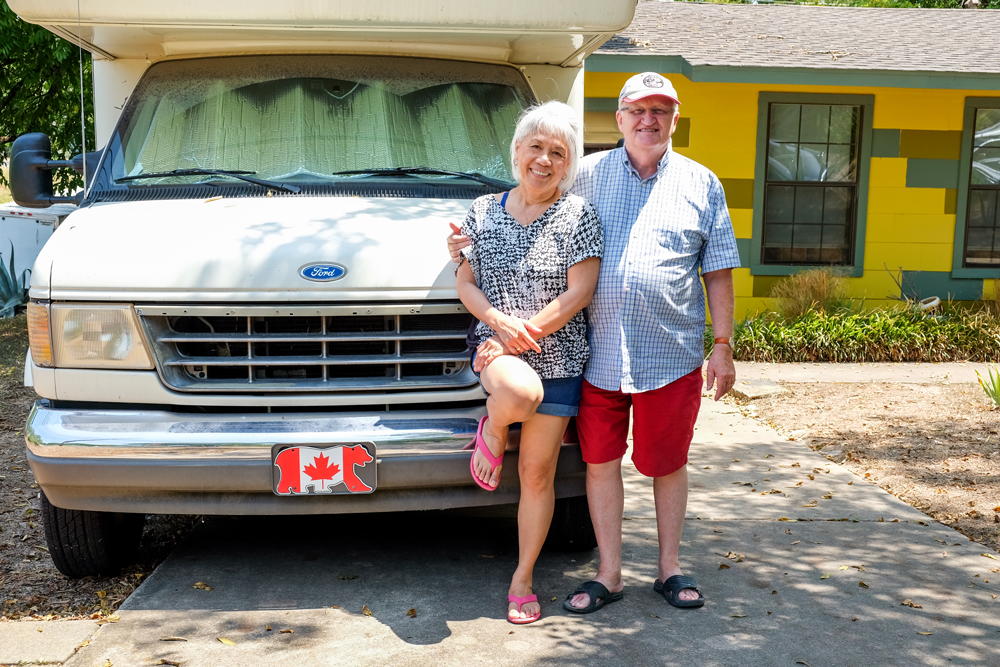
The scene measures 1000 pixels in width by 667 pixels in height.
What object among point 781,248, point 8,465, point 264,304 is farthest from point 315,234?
point 781,248

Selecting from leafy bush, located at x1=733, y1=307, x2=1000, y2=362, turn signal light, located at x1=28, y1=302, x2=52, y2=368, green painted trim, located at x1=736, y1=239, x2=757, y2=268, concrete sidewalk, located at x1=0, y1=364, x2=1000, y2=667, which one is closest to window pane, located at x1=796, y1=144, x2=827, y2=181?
green painted trim, located at x1=736, y1=239, x2=757, y2=268

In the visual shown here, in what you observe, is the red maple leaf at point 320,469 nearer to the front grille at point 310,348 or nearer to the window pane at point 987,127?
the front grille at point 310,348

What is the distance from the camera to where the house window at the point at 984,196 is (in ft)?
38.0

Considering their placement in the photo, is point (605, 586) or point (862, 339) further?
point (862, 339)

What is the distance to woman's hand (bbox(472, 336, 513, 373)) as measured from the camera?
3600 mm

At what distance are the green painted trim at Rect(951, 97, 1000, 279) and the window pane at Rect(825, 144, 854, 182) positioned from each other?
1.26 metres

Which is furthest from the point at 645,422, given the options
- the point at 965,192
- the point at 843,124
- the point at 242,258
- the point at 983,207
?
the point at 983,207

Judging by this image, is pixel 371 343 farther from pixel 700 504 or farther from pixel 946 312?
pixel 946 312

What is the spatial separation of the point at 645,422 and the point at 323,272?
135cm

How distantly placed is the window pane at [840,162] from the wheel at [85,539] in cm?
933

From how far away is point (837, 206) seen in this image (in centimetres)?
1140

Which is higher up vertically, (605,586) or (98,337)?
(98,337)

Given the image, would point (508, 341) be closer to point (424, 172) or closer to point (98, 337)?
point (424, 172)

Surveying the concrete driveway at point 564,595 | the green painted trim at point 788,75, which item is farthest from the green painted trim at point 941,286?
the concrete driveway at point 564,595
